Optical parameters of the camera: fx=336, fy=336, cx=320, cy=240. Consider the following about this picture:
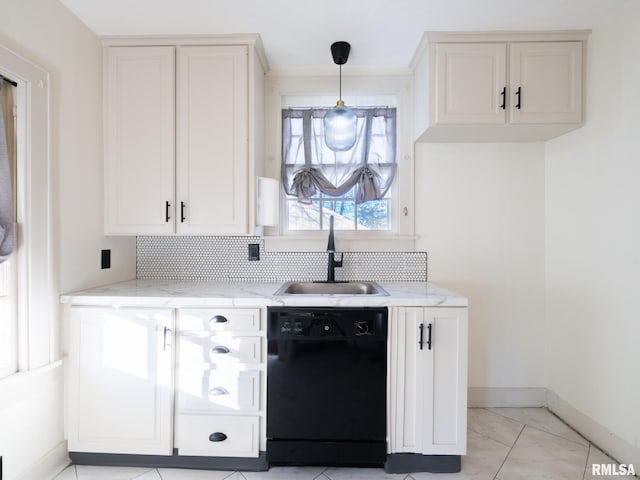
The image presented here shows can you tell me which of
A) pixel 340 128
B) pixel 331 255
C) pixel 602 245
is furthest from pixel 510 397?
pixel 340 128

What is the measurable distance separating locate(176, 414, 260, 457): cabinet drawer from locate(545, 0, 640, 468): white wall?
1.90m

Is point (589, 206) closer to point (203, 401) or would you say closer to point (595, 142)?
point (595, 142)

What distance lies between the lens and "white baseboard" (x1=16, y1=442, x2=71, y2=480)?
A: 1583 millimetres

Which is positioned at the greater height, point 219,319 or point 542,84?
point 542,84

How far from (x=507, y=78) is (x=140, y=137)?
220cm

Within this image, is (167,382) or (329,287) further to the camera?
(329,287)

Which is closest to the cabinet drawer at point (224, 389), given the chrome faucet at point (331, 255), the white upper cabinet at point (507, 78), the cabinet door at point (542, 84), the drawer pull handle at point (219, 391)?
the drawer pull handle at point (219, 391)

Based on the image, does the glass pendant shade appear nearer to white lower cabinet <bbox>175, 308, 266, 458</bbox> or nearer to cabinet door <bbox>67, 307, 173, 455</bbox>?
white lower cabinet <bbox>175, 308, 266, 458</bbox>

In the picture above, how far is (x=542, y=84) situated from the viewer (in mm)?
1963

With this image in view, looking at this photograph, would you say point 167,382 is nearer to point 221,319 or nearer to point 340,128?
point 221,319

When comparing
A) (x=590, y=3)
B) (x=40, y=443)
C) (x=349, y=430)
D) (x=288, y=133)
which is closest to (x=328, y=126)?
(x=288, y=133)

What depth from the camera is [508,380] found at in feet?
7.68

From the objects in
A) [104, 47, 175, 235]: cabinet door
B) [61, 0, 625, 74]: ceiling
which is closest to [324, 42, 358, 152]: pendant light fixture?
[61, 0, 625, 74]: ceiling

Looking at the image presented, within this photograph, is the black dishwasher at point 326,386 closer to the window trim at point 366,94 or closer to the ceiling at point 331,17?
the window trim at point 366,94
